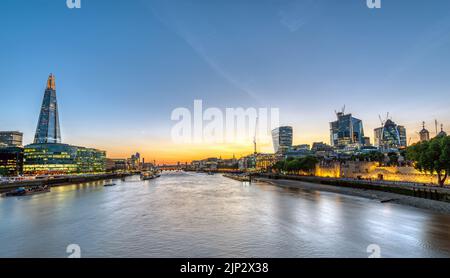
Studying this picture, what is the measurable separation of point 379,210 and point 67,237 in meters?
43.7

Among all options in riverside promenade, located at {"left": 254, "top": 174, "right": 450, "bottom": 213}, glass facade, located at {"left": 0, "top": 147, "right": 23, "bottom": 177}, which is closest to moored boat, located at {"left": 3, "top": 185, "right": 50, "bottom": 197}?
riverside promenade, located at {"left": 254, "top": 174, "right": 450, "bottom": 213}

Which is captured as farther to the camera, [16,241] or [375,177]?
[375,177]

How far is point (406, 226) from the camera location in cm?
3222

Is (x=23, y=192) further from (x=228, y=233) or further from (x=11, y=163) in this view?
(x=11, y=163)

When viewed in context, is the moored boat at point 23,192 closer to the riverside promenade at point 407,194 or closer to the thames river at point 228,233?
the thames river at point 228,233

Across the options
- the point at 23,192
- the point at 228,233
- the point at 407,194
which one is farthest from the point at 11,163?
the point at 407,194

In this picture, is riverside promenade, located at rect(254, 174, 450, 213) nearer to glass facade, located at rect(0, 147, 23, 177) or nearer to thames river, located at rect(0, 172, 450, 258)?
thames river, located at rect(0, 172, 450, 258)

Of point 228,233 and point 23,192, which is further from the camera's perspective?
point 23,192

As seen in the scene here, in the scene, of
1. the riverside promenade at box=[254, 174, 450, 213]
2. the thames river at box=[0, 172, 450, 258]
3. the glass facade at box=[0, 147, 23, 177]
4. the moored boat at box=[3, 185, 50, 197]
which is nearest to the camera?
the thames river at box=[0, 172, 450, 258]

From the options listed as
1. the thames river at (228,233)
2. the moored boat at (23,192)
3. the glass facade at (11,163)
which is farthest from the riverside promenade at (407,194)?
the glass facade at (11,163)
